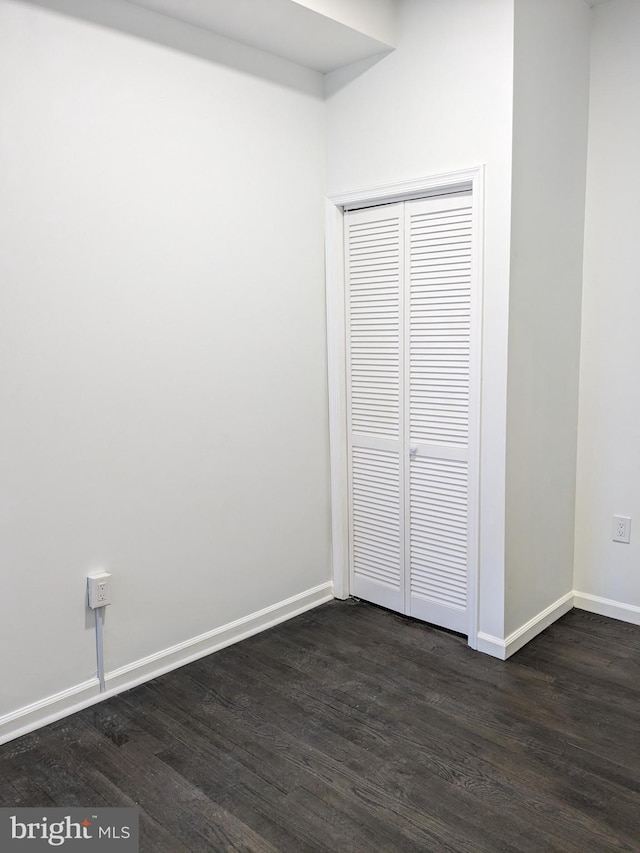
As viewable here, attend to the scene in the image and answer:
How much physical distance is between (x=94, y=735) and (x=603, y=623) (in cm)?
219

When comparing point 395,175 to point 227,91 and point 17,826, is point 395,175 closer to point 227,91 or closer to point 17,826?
point 227,91

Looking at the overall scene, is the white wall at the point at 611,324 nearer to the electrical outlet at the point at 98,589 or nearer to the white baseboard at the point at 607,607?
the white baseboard at the point at 607,607

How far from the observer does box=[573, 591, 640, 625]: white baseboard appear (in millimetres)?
3152

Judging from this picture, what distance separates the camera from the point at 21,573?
234 cm

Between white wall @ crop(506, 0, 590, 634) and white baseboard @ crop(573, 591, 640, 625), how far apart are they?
142 millimetres

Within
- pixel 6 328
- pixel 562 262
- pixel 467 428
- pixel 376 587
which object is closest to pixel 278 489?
pixel 376 587

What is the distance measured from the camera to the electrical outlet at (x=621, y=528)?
3.16 metres

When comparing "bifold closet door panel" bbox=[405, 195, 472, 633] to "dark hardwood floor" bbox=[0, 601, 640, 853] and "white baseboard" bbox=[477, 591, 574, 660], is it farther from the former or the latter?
"dark hardwood floor" bbox=[0, 601, 640, 853]

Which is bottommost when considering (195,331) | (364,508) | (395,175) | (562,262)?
(364,508)

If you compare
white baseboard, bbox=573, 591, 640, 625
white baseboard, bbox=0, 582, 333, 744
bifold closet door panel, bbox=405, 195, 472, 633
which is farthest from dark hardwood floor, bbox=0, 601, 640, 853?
bifold closet door panel, bbox=405, 195, 472, 633

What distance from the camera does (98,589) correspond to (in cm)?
252

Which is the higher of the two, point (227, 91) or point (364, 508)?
point (227, 91)

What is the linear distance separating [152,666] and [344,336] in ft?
5.45

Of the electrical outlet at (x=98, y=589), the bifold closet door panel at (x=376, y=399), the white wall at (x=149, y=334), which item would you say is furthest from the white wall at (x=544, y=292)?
the electrical outlet at (x=98, y=589)
